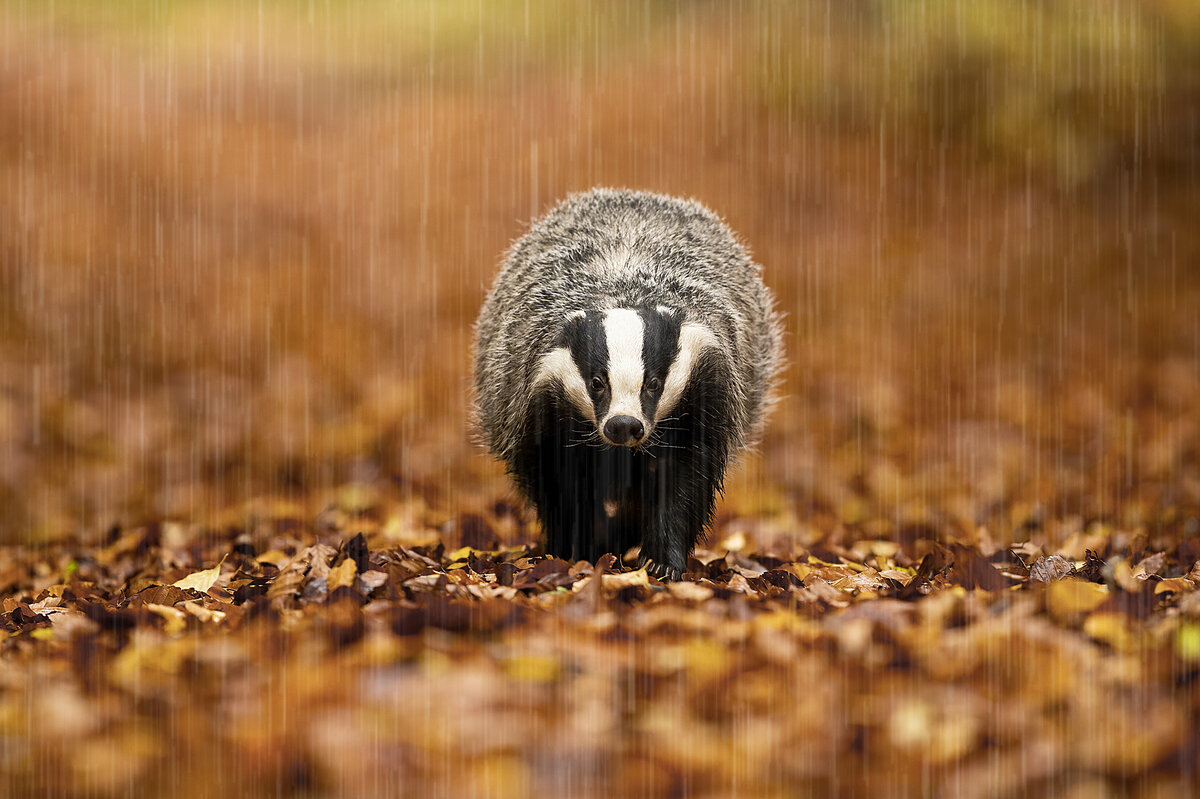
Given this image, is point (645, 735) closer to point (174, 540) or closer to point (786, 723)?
point (786, 723)

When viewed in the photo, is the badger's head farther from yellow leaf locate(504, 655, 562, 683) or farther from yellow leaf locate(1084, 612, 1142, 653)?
yellow leaf locate(1084, 612, 1142, 653)

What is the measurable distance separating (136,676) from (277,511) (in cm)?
344

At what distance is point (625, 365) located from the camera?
13.2ft

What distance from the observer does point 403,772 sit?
2.52 meters

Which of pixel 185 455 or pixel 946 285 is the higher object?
pixel 946 285

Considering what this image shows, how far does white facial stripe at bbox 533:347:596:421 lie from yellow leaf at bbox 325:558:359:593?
3.43ft

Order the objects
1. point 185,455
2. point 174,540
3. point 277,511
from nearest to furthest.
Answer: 1. point 174,540
2. point 277,511
3. point 185,455

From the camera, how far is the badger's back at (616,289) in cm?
460

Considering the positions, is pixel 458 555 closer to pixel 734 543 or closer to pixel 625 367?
pixel 625 367

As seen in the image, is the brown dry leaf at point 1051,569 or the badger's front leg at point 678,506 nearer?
the brown dry leaf at point 1051,569

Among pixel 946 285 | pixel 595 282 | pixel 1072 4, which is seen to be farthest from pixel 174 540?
pixel 1072 4

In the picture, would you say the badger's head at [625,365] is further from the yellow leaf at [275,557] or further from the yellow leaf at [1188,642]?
the yellow leaf at [1188,642]

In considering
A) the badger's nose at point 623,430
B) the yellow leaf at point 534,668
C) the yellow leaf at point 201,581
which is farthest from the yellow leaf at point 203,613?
the badger's nose at point 623,430

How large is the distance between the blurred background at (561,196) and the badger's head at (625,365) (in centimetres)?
191
